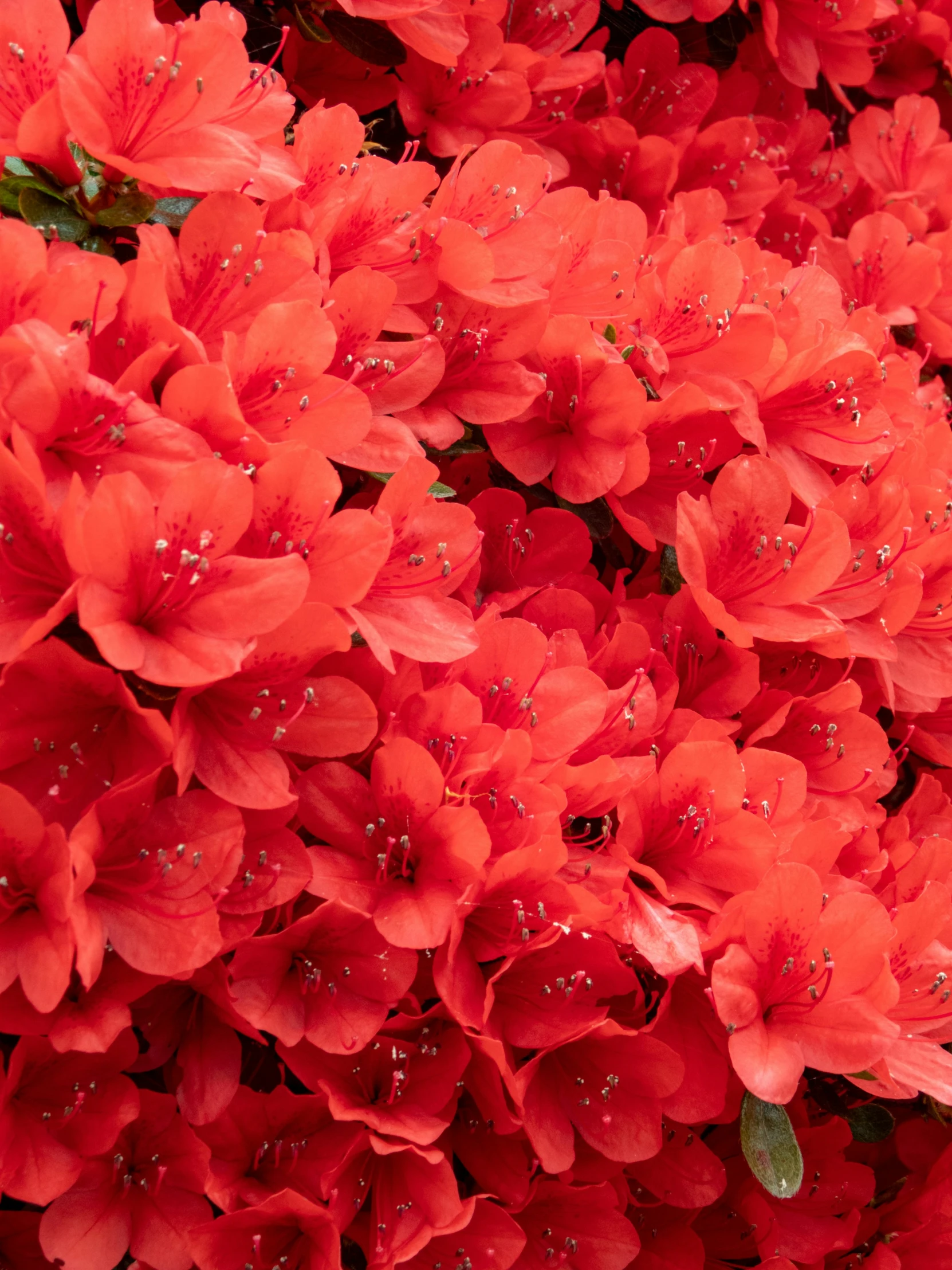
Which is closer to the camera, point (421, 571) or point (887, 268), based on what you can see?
point (421, 571)

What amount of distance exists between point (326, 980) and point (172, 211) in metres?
0.63

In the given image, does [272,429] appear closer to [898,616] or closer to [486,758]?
[486,758]

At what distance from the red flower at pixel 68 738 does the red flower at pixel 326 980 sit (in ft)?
0.52

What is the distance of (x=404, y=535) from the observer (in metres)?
0.98

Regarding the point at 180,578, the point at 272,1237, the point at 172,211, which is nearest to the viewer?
the point at 180,578

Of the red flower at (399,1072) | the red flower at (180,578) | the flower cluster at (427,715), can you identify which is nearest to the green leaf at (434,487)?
the flower cluster at (427,715)

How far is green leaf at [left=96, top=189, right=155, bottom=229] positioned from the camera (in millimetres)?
988

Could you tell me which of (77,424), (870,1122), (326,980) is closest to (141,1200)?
(326,980)

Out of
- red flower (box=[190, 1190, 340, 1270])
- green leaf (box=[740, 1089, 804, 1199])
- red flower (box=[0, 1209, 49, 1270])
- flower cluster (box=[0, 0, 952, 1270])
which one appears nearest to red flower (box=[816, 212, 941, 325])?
flower cluster (box=[0, 0, 952, 1270])

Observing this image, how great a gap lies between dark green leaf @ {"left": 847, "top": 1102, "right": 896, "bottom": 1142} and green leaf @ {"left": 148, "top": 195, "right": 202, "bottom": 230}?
1.00 m

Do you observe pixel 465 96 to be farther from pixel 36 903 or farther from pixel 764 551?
pixel 36 903

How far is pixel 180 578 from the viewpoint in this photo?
0.81 metres

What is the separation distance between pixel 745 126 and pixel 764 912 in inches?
47.9

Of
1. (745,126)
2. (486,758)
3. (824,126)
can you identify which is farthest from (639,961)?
(824,126)
